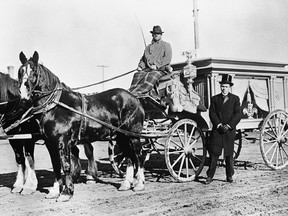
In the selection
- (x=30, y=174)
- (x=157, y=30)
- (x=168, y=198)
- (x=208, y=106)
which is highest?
(x=157, y=30)

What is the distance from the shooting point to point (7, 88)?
7.13 meters

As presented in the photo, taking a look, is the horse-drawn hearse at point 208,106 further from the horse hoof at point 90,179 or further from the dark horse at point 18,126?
the dark horse at point 18,126

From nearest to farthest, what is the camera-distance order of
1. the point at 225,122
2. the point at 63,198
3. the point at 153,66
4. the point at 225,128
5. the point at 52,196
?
the point at 63,198 < the point at 52,196 < the point at 225,128 < the point at 225,122 < the point at 153,66

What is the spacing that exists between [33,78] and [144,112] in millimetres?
2311

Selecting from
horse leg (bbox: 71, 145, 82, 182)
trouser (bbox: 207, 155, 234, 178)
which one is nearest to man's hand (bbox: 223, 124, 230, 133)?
trouser (bbox: 207, 155, 234, 178)

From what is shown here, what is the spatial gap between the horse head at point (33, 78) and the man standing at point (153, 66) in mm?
1948

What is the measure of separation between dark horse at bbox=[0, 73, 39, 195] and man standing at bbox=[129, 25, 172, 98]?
2126 mm

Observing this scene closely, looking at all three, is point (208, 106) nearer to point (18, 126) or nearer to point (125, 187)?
point (125, 187)

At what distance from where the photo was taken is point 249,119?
880 centimetres

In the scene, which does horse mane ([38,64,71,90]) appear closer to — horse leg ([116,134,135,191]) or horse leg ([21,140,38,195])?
horse leg ([21,140,38,195])

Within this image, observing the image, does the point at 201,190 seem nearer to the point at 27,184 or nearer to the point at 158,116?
the point at 158,116

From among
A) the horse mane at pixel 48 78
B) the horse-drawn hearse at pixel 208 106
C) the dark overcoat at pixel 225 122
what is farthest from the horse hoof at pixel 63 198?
the dark overcoat at pixel 225 122

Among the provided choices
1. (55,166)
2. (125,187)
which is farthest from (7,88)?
(125,187)

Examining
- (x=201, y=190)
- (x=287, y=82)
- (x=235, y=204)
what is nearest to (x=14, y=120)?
(x=201, y=190)
